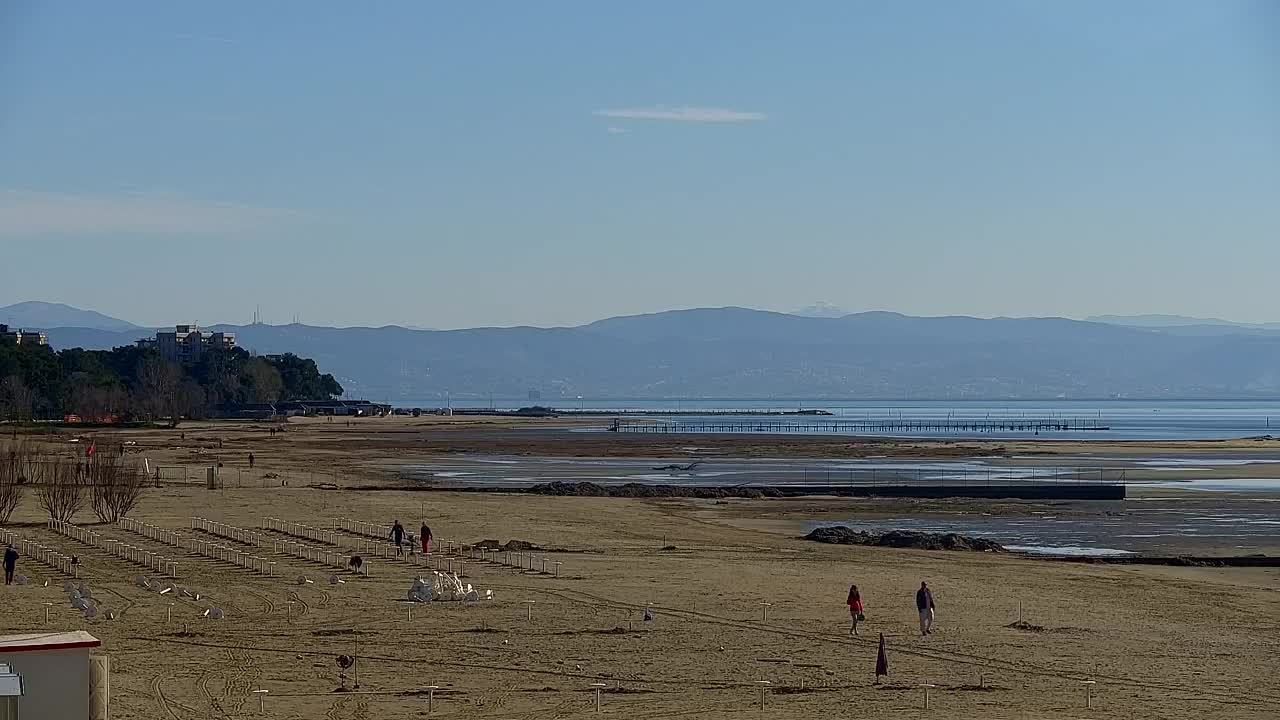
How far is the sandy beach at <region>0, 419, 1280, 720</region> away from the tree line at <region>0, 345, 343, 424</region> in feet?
332

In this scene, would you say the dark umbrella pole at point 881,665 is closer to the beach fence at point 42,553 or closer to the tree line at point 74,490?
the beach fence at point 42,553

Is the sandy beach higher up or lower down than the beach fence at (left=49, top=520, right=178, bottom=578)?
lower down

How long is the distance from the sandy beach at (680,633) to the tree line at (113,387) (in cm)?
Answer: 10116

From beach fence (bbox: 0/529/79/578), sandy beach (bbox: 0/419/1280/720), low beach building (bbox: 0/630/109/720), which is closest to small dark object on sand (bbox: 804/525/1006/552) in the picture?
sandy beach (bbox: 0/419/1280/720)

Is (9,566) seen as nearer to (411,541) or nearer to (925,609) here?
(411,541)

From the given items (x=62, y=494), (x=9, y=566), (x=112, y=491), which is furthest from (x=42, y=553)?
(x=62, y=494)

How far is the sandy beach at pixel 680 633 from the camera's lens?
940 inches

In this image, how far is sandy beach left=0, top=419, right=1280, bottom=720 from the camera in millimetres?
23875

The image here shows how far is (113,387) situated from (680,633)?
140217 mm

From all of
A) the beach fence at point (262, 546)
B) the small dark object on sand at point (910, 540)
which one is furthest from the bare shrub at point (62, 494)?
the small dark object on sand at point (910, 540)

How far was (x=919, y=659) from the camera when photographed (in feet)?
90.0

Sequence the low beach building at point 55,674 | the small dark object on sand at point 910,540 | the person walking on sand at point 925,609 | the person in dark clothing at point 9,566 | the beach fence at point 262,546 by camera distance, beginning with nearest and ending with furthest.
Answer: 1. the low beach building at point 55,674
2. the person walking on sand at point 925,609
3. the person in dark clothing at point 9,566
4. the beach fence at point 262,546
5. the small dark object on sand at point 910,540

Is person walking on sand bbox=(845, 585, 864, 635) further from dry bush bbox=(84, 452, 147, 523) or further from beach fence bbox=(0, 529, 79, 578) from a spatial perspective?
dry bush bbox=(84, 452, 147, 523)

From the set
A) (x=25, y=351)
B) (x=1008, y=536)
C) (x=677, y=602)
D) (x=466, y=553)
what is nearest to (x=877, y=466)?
(x=1008, y=536)
